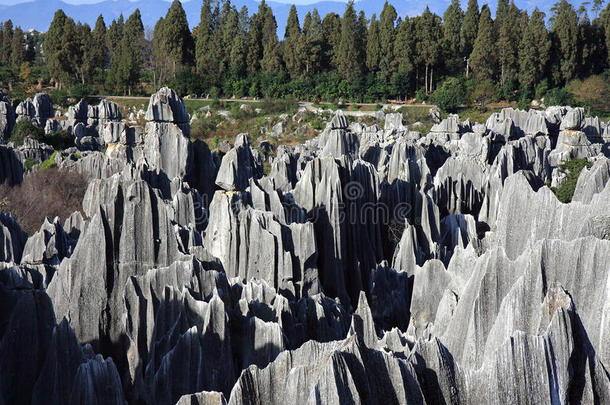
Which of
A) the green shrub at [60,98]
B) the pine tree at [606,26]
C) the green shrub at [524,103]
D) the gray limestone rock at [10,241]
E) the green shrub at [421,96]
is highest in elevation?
the pine tree at [606,26]

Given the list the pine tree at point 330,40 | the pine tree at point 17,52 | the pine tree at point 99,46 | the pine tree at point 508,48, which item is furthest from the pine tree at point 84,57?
the pine tree at point 508,48

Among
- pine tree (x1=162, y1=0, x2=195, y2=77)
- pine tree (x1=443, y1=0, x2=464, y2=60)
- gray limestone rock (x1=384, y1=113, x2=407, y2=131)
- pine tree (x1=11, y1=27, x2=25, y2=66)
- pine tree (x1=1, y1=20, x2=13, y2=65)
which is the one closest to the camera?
gray limestone rock (x1=384, y1=113, x2=407, y2=131)

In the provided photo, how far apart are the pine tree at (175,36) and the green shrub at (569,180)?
4515 centimetres

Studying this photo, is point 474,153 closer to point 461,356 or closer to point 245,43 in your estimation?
point 461,356

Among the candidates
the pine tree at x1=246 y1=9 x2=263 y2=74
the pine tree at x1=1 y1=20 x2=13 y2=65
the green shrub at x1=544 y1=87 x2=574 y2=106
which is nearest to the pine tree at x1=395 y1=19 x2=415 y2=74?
the green shrub at x1=544 y1=87 x2=574 y2=106

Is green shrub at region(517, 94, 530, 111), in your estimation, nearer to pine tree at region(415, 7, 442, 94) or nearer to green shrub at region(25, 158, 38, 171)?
pine tree at region(415, 7, 442, 94)

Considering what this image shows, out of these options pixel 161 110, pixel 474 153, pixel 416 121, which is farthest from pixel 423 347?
pixel 416 121

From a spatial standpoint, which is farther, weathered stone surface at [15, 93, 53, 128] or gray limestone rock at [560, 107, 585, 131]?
weathered stone surface at [15, 93, 53, 128]

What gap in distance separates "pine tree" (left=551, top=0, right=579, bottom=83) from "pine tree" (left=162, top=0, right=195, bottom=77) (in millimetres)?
32731

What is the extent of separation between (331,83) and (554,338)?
53.4 metres

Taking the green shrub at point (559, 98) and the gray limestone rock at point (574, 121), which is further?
the green shrub at point (559, 98)

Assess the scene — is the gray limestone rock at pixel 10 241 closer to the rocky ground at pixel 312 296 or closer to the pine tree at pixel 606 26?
the rocky ground at pixel 312 296

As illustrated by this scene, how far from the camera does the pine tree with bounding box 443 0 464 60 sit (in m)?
57.1

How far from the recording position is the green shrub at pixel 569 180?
19531 mm
